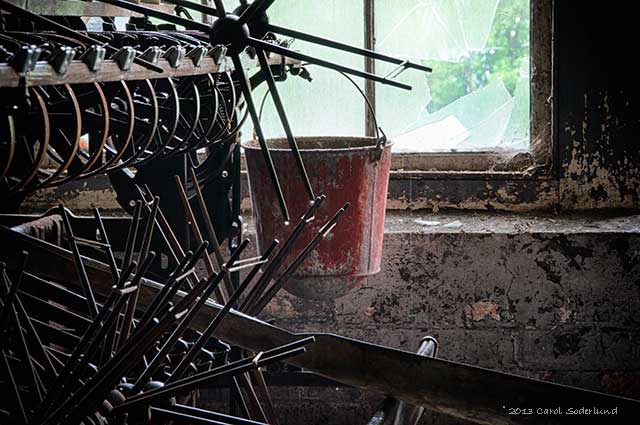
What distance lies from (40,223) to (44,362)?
0.56 metres

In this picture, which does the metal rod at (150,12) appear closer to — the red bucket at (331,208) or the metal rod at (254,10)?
the metal rod at (254,10)

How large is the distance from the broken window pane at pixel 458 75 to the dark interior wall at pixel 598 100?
0.17m

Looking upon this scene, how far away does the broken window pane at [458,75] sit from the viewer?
325 centimetres

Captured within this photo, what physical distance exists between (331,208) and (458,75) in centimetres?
104

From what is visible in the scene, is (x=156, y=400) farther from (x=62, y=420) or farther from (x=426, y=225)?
(x=426, y=225)

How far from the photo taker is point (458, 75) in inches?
130

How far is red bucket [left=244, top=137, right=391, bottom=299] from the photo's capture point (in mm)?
2504

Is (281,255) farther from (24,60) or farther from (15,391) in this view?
(24,60)

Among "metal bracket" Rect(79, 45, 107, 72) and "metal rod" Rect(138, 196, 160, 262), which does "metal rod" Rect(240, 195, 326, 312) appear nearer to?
"metal rod" Rect(138, 196, 160, 262)

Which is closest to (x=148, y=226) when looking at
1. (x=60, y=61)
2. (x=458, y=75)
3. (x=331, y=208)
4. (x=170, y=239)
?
(x=60, y=61)

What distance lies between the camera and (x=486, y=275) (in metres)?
3.03

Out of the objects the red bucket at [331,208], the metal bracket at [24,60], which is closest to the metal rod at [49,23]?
the metal bracket at [24,60]

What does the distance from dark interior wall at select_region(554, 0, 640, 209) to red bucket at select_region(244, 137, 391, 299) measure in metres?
0.89

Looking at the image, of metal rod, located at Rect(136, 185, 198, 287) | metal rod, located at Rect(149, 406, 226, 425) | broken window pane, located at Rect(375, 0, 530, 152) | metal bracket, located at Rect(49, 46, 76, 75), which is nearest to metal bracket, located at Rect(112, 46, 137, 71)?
metal bracket, located at Rect(49, 46, 76, 75)
